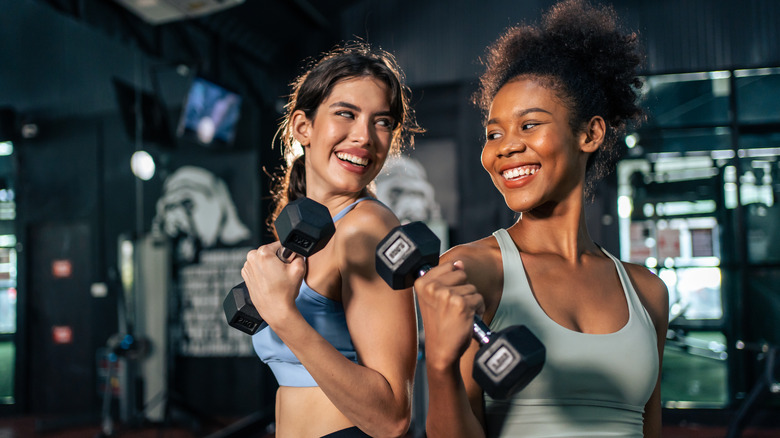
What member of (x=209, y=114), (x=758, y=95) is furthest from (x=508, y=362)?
(x=758, y=95)

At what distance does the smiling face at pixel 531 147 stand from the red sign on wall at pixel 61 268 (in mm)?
3007

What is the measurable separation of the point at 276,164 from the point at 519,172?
5.01 metres

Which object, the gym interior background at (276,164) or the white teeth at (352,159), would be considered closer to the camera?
the white teeth at (352,159)

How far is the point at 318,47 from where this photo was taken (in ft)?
19.5

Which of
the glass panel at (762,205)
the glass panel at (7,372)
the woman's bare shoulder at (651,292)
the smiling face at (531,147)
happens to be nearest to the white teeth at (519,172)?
the smiling face at (531,147)

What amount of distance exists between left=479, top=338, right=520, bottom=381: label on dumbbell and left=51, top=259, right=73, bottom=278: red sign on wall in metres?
3.19

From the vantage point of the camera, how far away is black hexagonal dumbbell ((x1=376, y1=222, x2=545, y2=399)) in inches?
32.1

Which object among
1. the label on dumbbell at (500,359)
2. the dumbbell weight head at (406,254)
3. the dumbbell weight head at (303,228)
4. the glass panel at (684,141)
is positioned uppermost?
the glass panel at (684,141)

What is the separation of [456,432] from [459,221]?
182 inches

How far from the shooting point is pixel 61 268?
3395 millimetres

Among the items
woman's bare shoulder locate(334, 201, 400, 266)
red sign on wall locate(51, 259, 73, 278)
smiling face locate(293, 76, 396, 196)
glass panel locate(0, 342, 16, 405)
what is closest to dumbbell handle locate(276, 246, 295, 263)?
woman's bare shoulder locate(334, 201, 400, 266)

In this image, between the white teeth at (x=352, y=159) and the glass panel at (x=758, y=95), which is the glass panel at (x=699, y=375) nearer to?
the glass panel at (x=758, y=95)

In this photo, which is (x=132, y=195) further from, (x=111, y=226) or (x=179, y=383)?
(x=179, y=383)

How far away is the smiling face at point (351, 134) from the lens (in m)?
1.25
